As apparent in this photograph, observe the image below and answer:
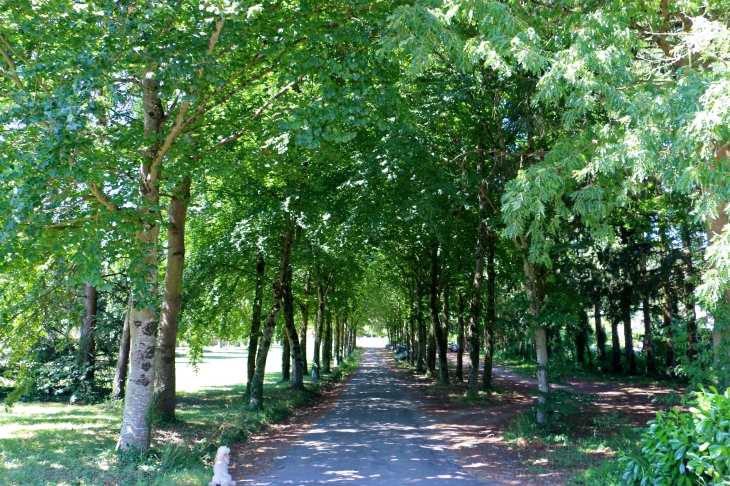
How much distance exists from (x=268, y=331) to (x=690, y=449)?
40.7 feet

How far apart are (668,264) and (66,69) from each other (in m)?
22.5

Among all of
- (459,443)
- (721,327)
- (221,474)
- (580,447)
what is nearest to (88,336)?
(221,474)

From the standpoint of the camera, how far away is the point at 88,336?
49.3ft

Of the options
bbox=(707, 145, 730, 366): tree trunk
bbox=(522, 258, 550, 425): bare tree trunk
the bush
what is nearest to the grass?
bbox=(522, 258, 550, 425): bare tree trunk

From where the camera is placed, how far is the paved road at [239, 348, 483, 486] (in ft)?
26.1

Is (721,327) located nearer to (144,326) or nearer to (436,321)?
(144,326)

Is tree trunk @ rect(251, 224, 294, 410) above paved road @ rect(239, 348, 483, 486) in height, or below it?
above

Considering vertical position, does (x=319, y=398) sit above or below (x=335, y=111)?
below

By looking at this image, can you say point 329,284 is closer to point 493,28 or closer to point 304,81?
point 304,81

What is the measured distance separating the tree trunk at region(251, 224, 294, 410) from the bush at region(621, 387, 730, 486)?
35.5ft

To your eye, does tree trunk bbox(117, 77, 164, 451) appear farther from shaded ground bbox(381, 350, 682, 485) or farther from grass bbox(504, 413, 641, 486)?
grass bbox(504, 413, 641, 486)

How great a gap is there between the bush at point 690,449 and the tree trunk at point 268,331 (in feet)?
35.5

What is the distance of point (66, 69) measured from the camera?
712 cm

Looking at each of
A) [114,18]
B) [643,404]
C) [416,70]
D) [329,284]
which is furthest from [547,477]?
[329,284]
